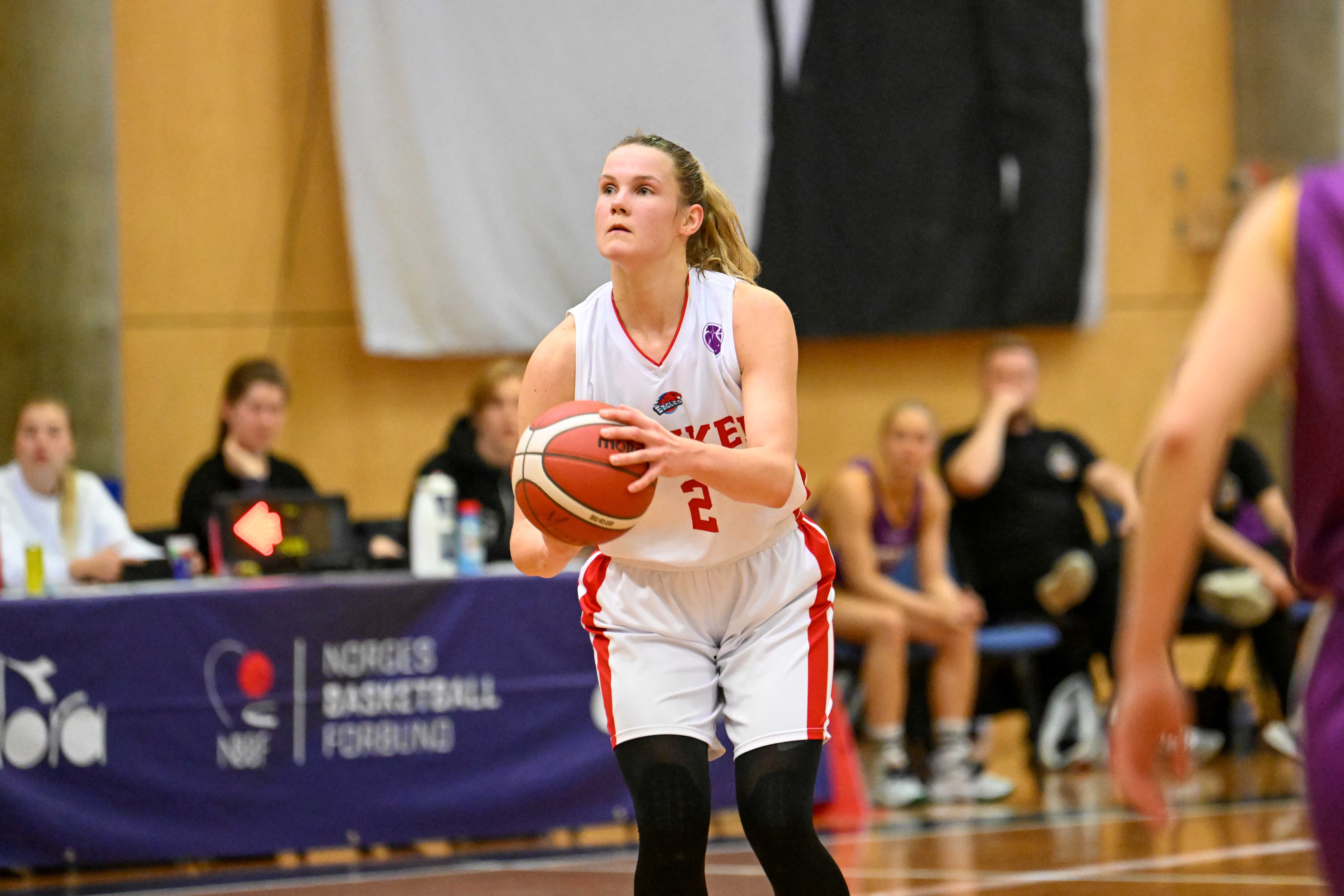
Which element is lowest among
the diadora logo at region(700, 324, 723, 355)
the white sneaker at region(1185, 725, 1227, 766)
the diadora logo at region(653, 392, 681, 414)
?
the white sneaker at region(1185, 725, 1227, 766)

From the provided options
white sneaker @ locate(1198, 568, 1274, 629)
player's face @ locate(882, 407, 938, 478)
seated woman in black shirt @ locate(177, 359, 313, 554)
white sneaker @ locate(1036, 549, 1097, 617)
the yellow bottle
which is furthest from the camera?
white sneaker @ locate(1198, 568, 1274, 629)

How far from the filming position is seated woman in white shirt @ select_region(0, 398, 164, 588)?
550cm

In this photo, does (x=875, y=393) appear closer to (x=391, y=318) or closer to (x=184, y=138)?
(x=391, y=318)

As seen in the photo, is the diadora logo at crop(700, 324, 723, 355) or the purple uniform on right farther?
the diadora logo at crop(700, 324, 723, 355)

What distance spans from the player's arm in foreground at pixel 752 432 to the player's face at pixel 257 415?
3450 millimetres

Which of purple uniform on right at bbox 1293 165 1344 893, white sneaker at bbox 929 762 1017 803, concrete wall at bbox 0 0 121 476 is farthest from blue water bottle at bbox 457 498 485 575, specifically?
purple uniform on right at bbox 1293 165 1344 893

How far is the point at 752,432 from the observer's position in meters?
2.76

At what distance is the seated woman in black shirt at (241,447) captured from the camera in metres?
6.00

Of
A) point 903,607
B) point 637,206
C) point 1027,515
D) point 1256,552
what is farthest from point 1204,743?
point 637,206

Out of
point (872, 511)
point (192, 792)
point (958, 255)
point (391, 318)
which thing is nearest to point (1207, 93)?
point (958, 255)

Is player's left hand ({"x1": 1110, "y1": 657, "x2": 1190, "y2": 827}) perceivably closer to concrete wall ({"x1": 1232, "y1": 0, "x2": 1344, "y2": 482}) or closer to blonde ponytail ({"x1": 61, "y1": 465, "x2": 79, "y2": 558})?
blonde ponytail ({"x1": 61, "y1": 465, "x2": 79, "y2": 558})

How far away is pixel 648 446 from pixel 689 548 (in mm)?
350

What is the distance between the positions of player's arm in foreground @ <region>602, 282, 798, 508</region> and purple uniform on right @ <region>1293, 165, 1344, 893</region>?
4.05 feet

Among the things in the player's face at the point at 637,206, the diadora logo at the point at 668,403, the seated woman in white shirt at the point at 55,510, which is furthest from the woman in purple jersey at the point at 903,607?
the player's face at the point at 637,206
